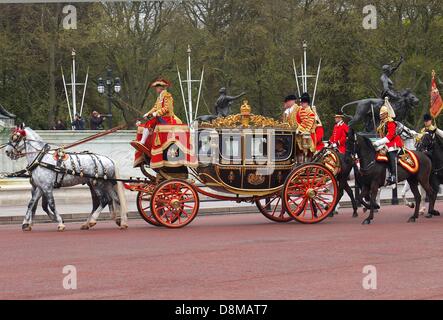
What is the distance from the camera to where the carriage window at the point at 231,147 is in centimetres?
1823

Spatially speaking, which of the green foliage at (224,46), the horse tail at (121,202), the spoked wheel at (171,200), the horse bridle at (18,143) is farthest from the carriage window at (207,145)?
the green foliage at (224,46)

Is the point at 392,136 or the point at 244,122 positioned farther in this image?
the point at 392,136

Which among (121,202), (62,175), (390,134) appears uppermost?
(390,134)

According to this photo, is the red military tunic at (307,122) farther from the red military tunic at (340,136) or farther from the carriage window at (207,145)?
the red military tunic at (340,136)

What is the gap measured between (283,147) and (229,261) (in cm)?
623

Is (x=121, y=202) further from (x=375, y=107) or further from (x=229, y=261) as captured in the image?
(x=375, y=107)

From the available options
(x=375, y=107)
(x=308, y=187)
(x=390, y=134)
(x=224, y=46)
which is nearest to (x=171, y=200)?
(x=308, y=187)

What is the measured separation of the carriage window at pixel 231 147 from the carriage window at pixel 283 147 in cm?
74

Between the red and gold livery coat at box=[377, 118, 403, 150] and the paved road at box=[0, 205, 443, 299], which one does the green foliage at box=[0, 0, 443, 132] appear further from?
the paved road at box=[0, 205, 443, 299]

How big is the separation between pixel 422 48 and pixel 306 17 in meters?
6.68

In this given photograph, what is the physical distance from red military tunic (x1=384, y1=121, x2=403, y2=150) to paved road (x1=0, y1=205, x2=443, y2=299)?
1.49 meters

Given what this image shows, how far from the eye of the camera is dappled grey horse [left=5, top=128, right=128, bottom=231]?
59.2 feet

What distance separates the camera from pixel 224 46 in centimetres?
5472

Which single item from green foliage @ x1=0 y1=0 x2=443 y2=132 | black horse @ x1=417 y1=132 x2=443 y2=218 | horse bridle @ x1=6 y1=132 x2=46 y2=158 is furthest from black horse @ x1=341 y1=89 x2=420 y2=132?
green foliage @ x1=0 y1=0 x2=443 y2=132
